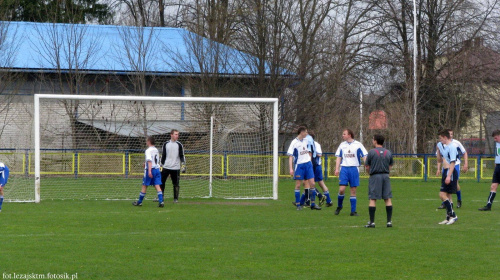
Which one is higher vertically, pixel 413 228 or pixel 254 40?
pixel 254 40

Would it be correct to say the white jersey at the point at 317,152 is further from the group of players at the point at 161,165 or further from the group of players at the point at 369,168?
the group of players at the point at 161,165

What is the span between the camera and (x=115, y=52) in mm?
34000

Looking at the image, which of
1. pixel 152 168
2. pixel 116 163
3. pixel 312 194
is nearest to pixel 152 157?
pixel 152 168

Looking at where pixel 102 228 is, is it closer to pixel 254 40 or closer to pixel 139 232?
pixel 139 232

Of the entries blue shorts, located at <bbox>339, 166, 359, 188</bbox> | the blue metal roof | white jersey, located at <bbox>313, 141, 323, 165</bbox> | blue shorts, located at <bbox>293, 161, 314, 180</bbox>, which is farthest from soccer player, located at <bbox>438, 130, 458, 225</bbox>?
the blue metal roof

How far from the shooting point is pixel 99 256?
27.0 ft

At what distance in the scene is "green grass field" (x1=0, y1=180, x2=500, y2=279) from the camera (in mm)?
7434

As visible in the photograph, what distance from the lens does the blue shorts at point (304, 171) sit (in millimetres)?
14711

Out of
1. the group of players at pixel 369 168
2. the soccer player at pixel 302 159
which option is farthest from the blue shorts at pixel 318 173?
the soccer player at pixel 302 159

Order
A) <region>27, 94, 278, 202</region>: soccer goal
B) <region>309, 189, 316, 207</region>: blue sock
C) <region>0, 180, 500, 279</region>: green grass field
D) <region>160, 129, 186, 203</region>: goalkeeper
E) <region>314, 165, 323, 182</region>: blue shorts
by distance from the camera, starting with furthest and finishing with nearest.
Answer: <region>27, 94, 278, 202</region>: soccer goal
<region>160, 129, 186, 203</region>: goalkeeper
<region>314, 165, 323, 182</region>: blue shorts
<region>309, 189, 316, 207</region>: blue sock
<region>0, 180, 500, 279</region>: green grass field

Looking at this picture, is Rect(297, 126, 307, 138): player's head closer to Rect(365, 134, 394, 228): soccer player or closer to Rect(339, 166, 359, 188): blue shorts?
Rect(339, 166, 359, 188): blue shorts

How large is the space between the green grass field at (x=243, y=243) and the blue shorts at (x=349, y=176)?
75cm

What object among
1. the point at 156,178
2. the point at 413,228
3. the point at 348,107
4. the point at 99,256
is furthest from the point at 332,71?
the point at 99,256

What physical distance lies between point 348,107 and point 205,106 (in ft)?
49.7
